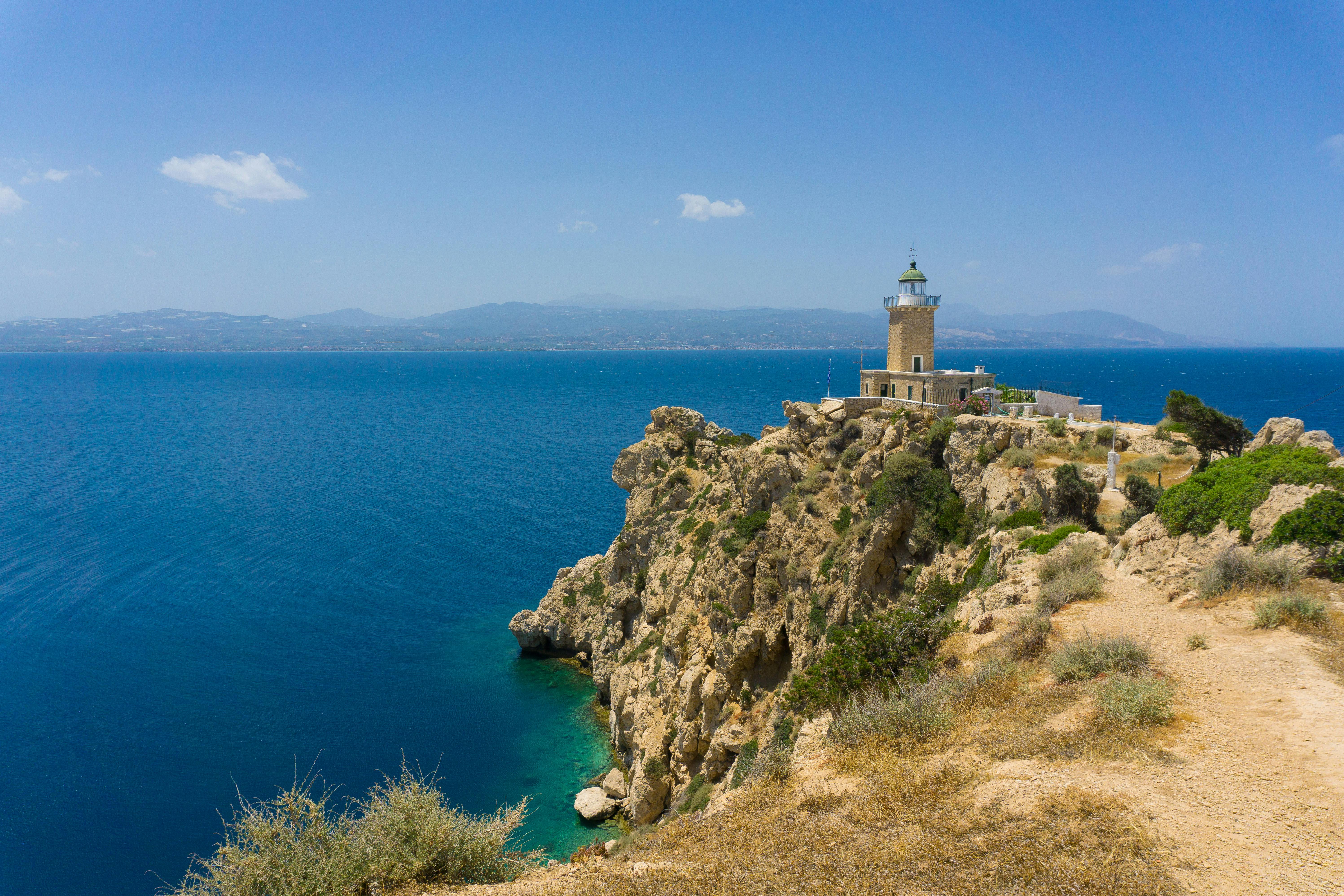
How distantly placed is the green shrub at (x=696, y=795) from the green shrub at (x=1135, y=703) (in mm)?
15304

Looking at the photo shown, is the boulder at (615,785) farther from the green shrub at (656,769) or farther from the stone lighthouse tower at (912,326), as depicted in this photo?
the stone lighthouse tower at (912,326)

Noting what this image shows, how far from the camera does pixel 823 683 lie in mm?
15680

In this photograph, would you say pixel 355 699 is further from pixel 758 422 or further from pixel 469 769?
pixel 758 422

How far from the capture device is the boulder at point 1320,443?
17.3 metres

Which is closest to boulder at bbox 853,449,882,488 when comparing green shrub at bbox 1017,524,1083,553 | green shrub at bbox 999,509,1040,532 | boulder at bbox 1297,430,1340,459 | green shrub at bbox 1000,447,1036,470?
green shrub at bbox 1000,447,1036,470

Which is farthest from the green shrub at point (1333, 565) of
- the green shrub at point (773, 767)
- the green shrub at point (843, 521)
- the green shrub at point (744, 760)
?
the green shrub at point (843, 521)

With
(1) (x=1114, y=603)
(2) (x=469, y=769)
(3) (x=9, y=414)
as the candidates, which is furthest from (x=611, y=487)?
(3) (x=9, y=414)

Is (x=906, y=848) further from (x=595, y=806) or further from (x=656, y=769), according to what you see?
(x=595, y=806)

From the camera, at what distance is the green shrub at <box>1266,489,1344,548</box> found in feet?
44.7

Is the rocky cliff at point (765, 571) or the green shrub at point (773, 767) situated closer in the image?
the green shrub at point (773, 767)

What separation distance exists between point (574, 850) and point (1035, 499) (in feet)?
79.1

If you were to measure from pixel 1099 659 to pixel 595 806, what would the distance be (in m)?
26.3

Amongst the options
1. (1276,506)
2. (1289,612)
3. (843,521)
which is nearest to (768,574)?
(843,521)

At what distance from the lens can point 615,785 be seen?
32906 mm
